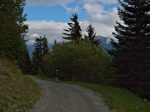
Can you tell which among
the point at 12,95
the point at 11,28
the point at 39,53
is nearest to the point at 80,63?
the point at 11,28

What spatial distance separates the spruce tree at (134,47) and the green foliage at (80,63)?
20.3 meters

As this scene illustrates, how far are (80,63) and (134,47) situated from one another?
25.0 metres

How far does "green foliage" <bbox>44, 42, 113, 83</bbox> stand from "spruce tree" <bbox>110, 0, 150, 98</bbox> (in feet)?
66.6

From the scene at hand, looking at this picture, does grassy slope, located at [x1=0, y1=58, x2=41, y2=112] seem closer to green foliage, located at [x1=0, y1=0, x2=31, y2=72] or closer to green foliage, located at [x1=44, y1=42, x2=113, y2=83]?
green foliage, located at [x1=0, y1=0, x2=31, y2=72]

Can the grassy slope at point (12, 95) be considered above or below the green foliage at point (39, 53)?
below

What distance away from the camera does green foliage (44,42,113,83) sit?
66375 mm

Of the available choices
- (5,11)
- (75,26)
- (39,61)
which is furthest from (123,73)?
(39,61)

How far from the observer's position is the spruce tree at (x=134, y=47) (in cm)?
4172

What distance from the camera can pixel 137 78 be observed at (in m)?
42.2

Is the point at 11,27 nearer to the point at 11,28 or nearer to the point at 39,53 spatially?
the point at 11,28

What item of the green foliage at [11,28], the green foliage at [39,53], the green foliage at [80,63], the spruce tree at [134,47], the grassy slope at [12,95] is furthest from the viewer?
the green foliage at [39,53]

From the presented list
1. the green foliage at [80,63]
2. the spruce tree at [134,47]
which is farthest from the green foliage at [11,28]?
the green foliage at [80,63]

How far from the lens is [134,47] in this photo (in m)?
41.5

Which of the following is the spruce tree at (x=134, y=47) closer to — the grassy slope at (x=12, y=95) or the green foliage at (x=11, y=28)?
the green foliage at (x=11, y=28)
